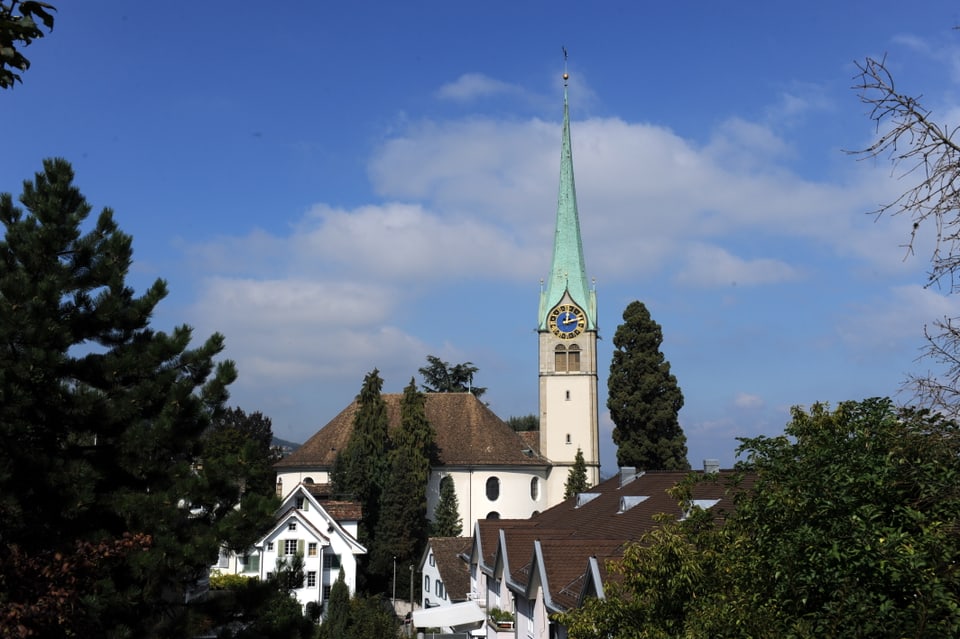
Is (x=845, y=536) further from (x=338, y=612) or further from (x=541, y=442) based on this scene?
(x=541, y=442)

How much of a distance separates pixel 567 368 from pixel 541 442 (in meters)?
5.28

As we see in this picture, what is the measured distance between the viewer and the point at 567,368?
6156 cm

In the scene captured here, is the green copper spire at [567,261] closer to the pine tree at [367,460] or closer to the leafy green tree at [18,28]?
the pine tree at [367,460]

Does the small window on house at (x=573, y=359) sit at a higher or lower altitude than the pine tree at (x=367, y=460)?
higher

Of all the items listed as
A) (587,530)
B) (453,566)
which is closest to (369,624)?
(453,566)

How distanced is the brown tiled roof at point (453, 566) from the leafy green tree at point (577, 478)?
38.2ft

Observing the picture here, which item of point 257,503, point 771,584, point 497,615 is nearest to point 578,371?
point 497,615

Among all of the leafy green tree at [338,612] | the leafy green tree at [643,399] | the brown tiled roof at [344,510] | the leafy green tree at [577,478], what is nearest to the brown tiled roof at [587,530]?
the leafy green tree at [338,612]

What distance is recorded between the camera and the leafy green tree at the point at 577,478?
2222 inches

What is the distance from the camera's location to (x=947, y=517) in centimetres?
734

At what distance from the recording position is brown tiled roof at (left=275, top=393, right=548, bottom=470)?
6153cm

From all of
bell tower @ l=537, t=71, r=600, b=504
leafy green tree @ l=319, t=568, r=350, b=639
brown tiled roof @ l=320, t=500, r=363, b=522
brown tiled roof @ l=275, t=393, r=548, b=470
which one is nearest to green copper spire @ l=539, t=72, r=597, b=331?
bell tower @ l=537, t=71, r=600, b=504

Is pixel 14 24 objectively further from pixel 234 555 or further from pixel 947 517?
pixel 234 555

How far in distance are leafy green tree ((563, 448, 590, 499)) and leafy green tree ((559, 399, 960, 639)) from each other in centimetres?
4670
